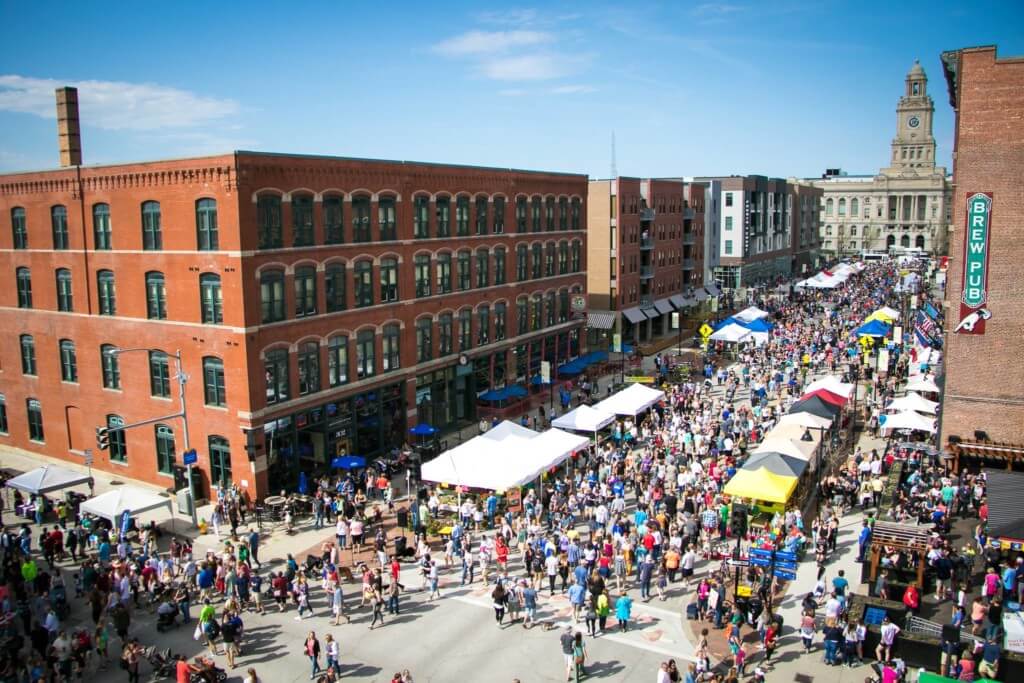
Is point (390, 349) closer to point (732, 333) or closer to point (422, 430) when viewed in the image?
point (422, 430)

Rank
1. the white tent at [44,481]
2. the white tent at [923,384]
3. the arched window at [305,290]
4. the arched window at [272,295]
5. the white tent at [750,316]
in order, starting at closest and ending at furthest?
the white tent at [44,481] < the arched window at [272,295] < the arched window at [305,290] < the white tent at [923,384] < the white tent at [750,316]

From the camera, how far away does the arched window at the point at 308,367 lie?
3450cm

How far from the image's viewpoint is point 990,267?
3303 centimetres

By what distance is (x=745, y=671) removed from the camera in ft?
65.1

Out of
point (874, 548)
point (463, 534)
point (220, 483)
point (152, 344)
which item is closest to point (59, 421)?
point (152, 344)

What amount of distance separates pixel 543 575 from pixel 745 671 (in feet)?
24.5

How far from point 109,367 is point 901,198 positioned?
575 ft

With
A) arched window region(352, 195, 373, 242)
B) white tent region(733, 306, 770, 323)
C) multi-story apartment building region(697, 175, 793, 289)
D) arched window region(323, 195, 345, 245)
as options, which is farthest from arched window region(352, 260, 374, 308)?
multi-story apartment building region(697, 175, 793, 289)

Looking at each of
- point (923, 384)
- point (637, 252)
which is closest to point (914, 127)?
point (637, 252)

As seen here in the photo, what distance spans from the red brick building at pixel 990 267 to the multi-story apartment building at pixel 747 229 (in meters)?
60.4

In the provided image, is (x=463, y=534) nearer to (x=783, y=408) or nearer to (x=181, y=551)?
(x=181, y=551)

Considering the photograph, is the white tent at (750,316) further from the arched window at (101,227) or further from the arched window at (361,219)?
the arched window at (101,227)

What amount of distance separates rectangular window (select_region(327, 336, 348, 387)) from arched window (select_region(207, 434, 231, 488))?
5381 mm

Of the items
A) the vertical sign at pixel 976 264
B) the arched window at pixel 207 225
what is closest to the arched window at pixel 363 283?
the arched window at pixel 207 225
